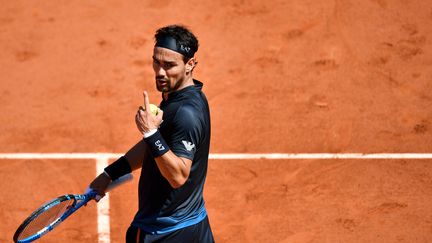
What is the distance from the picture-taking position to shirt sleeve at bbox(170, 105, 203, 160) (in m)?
5.49

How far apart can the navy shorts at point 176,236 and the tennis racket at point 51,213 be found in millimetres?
502

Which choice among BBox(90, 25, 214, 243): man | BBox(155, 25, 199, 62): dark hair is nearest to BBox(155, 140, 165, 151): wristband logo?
BBox(90, 25, 214, 243): man

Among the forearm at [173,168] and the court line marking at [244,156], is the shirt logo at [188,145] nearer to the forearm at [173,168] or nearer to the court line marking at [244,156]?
the forearm at [173,168]

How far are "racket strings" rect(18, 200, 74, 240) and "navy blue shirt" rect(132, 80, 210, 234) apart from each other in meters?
0.83

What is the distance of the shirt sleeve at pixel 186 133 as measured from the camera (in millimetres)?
5488

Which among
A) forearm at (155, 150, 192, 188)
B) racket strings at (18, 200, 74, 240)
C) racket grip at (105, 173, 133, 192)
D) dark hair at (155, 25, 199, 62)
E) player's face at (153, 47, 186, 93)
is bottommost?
racket strings at (18, 200, 74, 240)

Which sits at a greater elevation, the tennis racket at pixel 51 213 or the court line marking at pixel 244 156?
the tennis racket at pixel 51 213

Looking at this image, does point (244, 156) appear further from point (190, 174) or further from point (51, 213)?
point (190, 174)

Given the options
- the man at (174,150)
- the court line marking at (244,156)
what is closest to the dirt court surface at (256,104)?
the court line marking at (244,156)

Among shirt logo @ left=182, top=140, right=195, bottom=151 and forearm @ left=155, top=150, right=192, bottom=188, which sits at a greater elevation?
shirt logo @ left=182, top=140, right=195, bottom=151

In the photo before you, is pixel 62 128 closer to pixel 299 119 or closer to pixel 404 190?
pixel 299 119

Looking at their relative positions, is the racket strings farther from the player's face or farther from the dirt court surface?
the dirt court surface

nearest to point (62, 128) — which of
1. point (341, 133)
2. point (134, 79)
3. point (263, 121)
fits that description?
point (134, 79)

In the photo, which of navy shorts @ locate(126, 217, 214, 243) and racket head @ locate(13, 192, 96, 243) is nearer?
navy shorts @ locate(126, 217, 214, 243)
